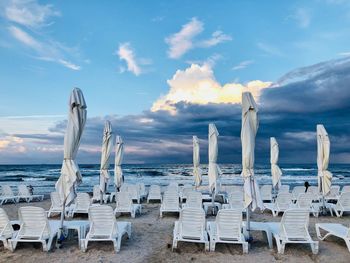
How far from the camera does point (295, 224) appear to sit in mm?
5961

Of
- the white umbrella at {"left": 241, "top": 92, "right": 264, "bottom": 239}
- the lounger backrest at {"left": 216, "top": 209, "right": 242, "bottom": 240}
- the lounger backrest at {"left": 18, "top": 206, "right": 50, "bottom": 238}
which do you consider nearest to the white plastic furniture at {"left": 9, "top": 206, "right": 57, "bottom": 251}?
the lounger backrest at {"left": 18, "top": 206, "right": 50, "bottom": 238}

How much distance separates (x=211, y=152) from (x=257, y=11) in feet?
20.6

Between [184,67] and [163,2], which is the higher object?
[163,2]

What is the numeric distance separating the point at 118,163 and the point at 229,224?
276 inches

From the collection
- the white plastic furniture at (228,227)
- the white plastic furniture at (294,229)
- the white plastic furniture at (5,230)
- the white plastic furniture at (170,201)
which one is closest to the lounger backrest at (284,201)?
the white plastic furniture at (170,201)

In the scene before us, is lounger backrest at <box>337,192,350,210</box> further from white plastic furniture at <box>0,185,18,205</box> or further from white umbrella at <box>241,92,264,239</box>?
white plastic furniture at <box>0,185,18,205</box>

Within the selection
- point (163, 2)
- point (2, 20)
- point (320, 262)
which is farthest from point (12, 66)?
point (320, 262)

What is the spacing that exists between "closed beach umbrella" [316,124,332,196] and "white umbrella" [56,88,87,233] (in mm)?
7277

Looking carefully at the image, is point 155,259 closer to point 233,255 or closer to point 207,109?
point 233,255

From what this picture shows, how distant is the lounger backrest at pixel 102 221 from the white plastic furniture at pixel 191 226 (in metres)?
1.26

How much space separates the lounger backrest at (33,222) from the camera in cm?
580

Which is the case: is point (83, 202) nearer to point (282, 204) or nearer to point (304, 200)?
point (282, 204)

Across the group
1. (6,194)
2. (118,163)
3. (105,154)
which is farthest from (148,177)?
(105,154)

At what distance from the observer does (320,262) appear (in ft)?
18.2
